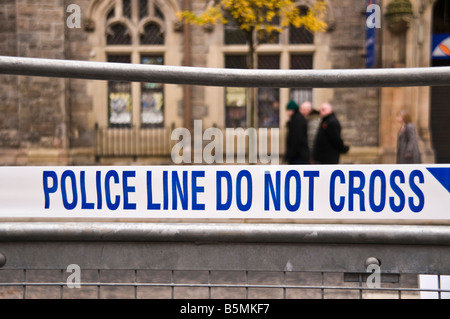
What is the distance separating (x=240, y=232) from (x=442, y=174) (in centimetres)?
51

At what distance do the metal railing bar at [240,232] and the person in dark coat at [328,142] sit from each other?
4513 mm

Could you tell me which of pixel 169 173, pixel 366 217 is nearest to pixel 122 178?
pixel 169 173

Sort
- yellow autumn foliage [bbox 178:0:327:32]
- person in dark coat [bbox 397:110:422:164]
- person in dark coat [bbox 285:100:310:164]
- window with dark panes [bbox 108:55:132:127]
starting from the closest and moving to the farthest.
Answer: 1. person in dark coat [bbox 285:100:310:164]
2. person in dark coat [bbox 397:110:422:164]
3. yellow autumn foliage [bbox 178:0:327:32]
4. window with dark panes [bbox 108:55:132:127]

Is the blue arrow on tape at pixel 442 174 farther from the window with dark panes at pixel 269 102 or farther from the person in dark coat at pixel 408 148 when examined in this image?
the window with dark panes at pixel 269 102

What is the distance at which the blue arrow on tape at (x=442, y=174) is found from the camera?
144 centimetres

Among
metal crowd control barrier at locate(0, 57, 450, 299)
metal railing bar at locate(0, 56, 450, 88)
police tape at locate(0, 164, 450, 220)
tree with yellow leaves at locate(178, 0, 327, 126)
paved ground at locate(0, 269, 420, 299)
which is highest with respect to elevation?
tree with yellow leaves at locate(178, 0, 327, 126)

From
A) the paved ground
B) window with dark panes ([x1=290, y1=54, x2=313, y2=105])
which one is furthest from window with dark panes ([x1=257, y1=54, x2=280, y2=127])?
the paved ground

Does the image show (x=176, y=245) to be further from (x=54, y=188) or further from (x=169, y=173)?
(x=54, y=188)

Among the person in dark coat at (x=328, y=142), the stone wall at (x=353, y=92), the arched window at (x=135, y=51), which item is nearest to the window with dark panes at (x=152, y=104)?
the arched window at (x=135, y=51)

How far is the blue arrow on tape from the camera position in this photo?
1440mm

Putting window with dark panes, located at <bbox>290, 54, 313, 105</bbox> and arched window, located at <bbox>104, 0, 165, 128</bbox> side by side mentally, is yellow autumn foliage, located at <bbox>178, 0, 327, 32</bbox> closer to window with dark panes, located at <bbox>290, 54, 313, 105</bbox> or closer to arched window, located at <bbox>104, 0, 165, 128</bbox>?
window with dark panes, located at <bbox>290, 54, 313, 105</bbox>

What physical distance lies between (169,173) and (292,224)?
33 centimetres

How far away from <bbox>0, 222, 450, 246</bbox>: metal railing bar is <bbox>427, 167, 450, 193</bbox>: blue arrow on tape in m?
0.11
